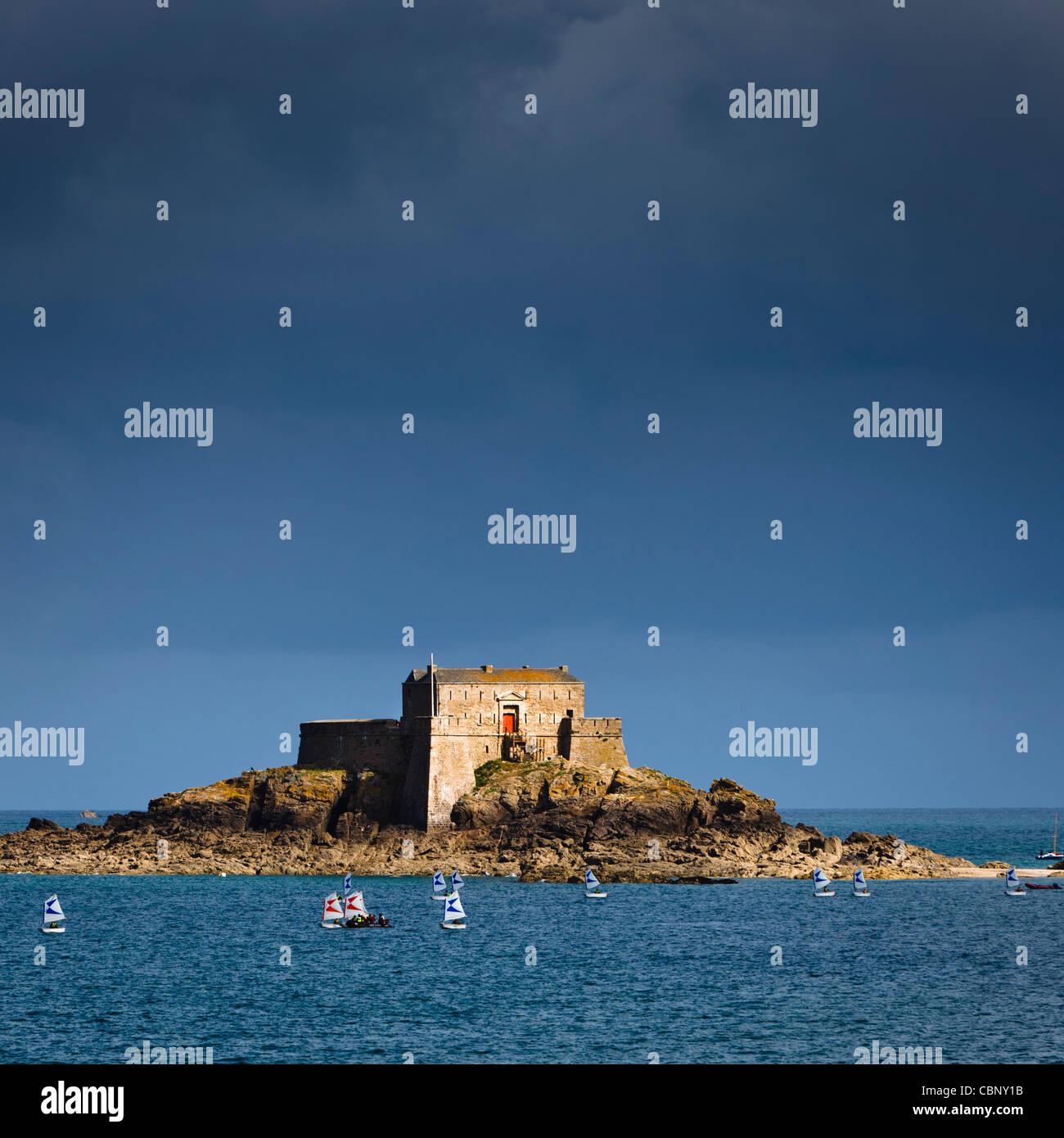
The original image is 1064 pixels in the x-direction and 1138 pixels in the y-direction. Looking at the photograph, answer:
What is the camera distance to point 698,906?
8319cm

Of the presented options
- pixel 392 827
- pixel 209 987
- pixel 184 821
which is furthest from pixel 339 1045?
pixel 184 821

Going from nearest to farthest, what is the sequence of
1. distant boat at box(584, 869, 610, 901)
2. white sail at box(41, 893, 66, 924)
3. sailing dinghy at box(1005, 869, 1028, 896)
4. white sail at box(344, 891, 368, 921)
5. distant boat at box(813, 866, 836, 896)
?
white sail at box(41, 893, 66, 924) < white sail at box(344, 891, 368, 921) < distant boat at box(584, 869, 610, 901) < distant boat at box(813, 866, 836, 896) < sailing dinghy at box(1005, 869, 1028, 896)

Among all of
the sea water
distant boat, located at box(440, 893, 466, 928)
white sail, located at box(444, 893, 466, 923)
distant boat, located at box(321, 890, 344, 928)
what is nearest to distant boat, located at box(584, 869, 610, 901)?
the sea water

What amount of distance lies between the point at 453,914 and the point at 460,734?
3645cm

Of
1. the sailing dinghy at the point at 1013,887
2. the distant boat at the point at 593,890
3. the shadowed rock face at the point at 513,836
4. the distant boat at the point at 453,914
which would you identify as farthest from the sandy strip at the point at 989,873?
the distant boat at the point at 453,914

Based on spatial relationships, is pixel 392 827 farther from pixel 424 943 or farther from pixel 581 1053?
pixel 581 1053

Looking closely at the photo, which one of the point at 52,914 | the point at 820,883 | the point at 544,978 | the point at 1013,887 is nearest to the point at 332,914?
the point at 52,914

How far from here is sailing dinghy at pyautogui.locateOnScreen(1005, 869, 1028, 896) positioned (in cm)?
9462

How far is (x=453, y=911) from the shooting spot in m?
71.8

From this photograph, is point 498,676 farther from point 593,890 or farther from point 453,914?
point 453,914

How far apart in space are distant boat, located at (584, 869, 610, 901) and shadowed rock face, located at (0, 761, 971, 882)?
4.99 metres

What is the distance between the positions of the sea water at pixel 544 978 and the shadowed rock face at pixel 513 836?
382 inches

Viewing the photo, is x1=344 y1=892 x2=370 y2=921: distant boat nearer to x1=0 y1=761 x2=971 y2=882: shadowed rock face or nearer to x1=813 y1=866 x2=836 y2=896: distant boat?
x1=0 y1=761 x2=971 y2=882: shadowed rock face
